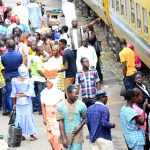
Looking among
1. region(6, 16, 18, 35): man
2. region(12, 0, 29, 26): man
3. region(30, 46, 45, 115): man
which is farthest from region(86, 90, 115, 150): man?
region(12, 0, 29, 26): man

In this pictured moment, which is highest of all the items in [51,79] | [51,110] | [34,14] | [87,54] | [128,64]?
[51,79]

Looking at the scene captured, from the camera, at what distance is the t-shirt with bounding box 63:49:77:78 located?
52.7 ft

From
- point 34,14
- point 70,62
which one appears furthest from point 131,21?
point 70,62

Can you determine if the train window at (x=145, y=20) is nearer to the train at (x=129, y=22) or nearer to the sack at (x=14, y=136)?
the train at (x=129, y=22)

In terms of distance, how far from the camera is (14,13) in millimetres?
22250

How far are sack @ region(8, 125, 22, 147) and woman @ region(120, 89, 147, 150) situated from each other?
323 centimetres

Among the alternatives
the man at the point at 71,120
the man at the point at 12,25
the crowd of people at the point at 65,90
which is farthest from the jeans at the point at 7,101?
the man at the point at 71,120

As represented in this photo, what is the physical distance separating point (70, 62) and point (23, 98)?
90.2 inches

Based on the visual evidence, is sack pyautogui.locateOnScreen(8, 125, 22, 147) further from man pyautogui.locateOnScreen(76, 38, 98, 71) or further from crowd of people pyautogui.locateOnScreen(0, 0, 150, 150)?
man pyautogui.locateOnScreen(76, 38, 98, 71)

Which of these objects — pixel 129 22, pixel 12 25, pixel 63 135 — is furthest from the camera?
pixel 129 22

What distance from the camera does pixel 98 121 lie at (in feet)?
37.0

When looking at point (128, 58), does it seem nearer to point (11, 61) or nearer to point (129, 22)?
point (11, 61)

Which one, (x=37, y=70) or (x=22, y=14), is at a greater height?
(x=37, y=70)

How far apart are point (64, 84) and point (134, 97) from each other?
16.6ft
